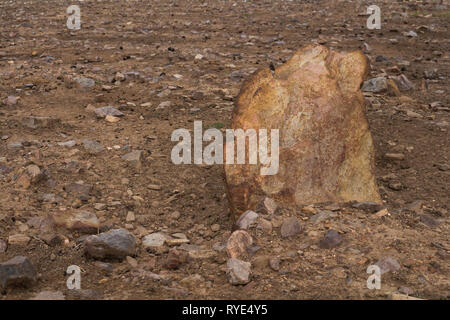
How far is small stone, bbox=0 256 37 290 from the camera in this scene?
333 centimetres

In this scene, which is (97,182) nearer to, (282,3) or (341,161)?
(341,161)

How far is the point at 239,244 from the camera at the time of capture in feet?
12.4

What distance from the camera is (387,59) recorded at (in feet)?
31.4

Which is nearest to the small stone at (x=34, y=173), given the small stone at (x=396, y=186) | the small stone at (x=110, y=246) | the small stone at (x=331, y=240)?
the small stone at (x=110, y=246)

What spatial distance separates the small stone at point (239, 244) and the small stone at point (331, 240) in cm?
53

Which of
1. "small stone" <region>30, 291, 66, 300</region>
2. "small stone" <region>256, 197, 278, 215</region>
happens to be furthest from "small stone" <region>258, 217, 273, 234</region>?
"small stone" <region>30, 291, 66, 300</region>

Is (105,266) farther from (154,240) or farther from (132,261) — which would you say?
(154,240)

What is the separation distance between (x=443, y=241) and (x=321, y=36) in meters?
8.27

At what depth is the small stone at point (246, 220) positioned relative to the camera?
4.04 metres

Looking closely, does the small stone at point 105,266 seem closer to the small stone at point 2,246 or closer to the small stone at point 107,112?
the small stone at point 2,246

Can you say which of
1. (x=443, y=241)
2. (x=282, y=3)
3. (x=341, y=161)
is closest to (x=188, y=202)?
(x=341, y=161)

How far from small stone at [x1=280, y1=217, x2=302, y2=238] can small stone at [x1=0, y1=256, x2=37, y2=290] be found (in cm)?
181

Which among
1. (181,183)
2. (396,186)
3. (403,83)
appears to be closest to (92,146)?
(181,183)

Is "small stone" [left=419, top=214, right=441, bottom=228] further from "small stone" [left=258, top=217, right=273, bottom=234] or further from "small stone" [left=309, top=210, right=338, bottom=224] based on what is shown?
"small stone" [left=258, top=217, right=273, bottom=234]
